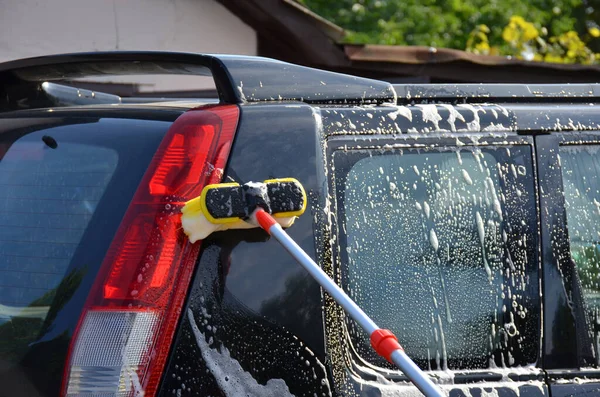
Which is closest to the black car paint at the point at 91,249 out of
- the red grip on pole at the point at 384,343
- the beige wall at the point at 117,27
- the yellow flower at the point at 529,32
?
the red grip on pole at the point at 384,343

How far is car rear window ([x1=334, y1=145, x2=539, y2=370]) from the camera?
221cm

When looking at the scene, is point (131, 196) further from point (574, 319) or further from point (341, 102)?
point (574, 319)

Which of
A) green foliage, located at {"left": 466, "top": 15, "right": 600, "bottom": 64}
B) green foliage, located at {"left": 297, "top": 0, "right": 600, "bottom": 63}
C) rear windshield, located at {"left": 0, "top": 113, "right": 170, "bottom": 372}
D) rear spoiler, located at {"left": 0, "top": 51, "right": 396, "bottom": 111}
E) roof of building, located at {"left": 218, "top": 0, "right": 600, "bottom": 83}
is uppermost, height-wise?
rear spoiler, located at {"left": 0, "top": 51, "right": 396, "bottom": 111}

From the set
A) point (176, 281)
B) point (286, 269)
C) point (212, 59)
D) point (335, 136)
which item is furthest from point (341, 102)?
point (176, 281)

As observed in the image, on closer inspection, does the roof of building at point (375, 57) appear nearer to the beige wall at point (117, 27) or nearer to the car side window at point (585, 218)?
the beige wall at point (117, 27)

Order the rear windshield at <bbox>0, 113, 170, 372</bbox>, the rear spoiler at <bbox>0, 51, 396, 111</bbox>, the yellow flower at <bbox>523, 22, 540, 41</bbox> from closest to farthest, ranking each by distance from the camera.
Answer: the rear windshield at <bbox>0, 113, 170, 372</bbox>, the rear spoiler at <bbox>0, 51, 396, 111</bbox>, the yellow flower at <bbox>523, 22, 540, 41</bbox>

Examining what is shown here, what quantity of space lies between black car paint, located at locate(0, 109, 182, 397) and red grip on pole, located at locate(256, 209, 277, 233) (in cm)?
29

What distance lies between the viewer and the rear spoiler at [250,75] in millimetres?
2205

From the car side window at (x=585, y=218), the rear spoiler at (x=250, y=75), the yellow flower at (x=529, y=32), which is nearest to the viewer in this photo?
the rear spoiler at (x=250, y=75)

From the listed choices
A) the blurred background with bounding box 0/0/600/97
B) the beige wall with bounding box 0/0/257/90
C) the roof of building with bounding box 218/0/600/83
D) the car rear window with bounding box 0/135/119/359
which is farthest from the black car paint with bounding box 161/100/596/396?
the roof of building with bounding box 218/0/600/83

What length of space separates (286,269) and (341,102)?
18.7 inches

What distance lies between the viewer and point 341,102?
7.61 feet

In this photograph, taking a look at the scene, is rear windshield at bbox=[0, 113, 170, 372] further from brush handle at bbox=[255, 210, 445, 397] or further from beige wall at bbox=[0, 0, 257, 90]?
beige wall at bbox=[0, 0, 257, 90]

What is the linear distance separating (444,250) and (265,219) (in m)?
→ 0.52
